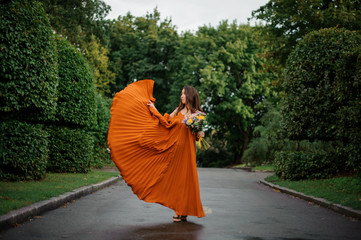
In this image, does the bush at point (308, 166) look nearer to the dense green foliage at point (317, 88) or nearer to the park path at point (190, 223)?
the dense green foliage at point (317, 88)

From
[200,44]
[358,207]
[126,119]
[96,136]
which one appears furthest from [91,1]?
[358,207]

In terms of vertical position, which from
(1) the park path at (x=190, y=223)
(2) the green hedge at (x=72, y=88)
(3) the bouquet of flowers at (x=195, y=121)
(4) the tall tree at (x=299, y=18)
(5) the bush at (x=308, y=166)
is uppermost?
(4) the tall tree at (x=299, y=18)

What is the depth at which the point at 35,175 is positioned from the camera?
12344 millimetres

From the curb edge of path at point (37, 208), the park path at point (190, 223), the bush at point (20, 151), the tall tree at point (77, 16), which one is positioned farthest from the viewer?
the tall tree at point (77, 16)

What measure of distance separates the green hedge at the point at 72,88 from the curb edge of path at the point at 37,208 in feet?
15.7

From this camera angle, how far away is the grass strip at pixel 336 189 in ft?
31.7

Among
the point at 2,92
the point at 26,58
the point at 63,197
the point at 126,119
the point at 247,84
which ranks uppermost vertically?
the point at 247,84

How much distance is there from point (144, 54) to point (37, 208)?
37.5 m

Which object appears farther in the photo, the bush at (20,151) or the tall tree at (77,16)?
the tall tree at (77,16)

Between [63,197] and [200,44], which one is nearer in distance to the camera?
[63,197]

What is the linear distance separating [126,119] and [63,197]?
9.25 feet

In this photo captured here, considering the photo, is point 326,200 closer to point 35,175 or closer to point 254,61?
point 35,175

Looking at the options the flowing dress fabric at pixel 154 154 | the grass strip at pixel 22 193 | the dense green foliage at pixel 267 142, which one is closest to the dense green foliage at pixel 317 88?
the flowing dress fabric at pixel 154 154

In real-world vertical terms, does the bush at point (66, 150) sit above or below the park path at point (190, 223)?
above
